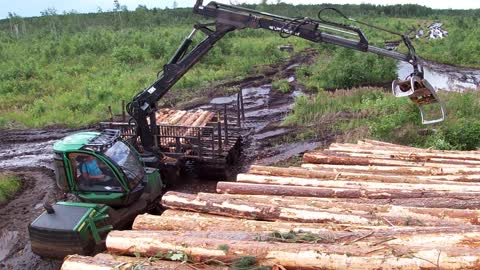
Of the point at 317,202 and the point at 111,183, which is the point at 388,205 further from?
the point at 111,183

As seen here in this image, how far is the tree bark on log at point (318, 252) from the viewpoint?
120 inches

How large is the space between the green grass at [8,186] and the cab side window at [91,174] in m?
4.31

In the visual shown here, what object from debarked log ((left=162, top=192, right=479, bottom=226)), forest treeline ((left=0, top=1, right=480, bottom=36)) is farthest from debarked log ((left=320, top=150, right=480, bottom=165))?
forest treeline ((left=0, top=1, right=480, bottom=36))

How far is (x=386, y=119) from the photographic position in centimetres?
1345

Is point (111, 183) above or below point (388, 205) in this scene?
below

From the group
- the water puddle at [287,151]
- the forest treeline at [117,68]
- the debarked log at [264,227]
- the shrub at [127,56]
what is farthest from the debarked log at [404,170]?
the shrub at [127,56]

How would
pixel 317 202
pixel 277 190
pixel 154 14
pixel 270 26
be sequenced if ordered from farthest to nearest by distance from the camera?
pixel 154 14 < pixel 270 26 < pixel 277 190 < pixel 317 202

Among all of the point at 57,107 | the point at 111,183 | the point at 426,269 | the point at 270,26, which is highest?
the point at 270,26

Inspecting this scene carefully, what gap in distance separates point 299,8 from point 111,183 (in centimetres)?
6512

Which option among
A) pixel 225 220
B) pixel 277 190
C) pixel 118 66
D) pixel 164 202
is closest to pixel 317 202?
pixel 277 190

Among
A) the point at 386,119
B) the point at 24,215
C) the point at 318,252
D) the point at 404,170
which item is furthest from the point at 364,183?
the point at 386,119

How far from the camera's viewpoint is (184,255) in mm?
3500

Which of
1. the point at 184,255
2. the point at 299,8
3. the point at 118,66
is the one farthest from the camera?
the point at 299,8

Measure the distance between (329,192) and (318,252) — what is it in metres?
1.99
